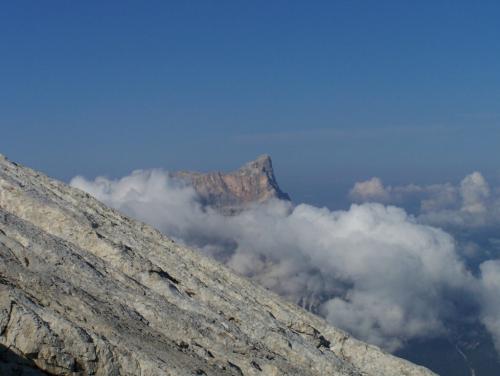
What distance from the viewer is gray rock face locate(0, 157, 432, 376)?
91.6ft

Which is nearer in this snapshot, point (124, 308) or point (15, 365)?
point (15, 365)

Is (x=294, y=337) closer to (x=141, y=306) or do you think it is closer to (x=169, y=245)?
(x=141, y=306)

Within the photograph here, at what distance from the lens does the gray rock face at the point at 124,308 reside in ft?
91.6

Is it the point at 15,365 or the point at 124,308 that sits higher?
the point at 124,308

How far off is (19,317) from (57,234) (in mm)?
21918

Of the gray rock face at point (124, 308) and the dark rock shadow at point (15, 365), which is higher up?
the gray rock face at point (124, 308)

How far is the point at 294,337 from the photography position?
1868 inches

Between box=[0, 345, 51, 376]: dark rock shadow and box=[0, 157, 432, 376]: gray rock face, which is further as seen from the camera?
box=[0, 157, 432, 376]: gray rock face

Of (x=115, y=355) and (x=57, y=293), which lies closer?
(x=115, y=355)

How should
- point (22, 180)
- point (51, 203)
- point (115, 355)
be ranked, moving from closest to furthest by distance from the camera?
point (115, 355) → point (51, 203) → point (22, 180)

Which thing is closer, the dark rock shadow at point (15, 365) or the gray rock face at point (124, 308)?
the dark rock shadow at point (15, 365)

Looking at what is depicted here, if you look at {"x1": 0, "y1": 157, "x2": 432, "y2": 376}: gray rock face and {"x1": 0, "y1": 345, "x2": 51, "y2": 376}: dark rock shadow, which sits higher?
{"x1": 0, "y1": 157, "x2": 432, "y2": 376}: gray rock face

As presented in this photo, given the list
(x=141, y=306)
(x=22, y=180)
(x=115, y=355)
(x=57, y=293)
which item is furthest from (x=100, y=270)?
(x=22, y=180)

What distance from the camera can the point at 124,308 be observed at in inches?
1464
